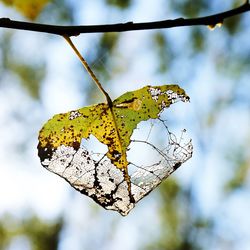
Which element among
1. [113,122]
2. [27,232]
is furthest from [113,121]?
[27,232]

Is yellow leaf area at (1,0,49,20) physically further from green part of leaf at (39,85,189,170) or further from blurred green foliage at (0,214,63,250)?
blurred green foliage at (0,214,63,250)

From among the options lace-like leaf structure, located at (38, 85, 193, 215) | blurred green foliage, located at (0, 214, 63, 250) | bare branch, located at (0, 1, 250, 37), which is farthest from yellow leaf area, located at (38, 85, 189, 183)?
blurred green foliage, located at (0, 214, 63, 250)

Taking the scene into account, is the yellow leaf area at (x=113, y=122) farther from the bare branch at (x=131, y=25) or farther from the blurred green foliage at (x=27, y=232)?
the blurred green foliage at (x=27, y=232)

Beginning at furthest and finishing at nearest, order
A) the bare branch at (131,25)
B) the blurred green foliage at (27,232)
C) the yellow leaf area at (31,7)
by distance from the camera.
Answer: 1. the blurred green foliage at (27,232)
2. the yellow leaf area at (31,7)
3. the bare branch at (131,25)

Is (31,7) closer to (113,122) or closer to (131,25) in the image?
(113,122)

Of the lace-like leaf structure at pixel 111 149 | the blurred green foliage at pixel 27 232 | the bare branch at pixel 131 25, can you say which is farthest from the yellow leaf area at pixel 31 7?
the blurred green foliage at pixel 27 232

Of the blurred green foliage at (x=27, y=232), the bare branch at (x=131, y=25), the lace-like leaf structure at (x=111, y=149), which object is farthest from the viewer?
the blurred green foliage at (x=27, y=232)

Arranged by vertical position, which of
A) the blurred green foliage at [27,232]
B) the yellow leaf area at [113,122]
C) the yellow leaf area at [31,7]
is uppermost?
the blurred green foliage at [27,232]
